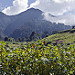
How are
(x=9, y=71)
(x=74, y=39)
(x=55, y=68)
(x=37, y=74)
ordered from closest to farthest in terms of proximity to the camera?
(x=9, y=71)
(x=37, y=74)
(x=55, y=68)
(x=74, y=39)

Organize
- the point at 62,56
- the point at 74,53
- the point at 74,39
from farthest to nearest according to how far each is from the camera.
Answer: the point at 74,39 < the point at 74,53 < the point at 62,56

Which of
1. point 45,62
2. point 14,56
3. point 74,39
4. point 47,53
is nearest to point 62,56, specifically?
point 47,53

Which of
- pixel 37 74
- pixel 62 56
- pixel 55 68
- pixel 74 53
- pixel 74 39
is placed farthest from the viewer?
pixel 74 39

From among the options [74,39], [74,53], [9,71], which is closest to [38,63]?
[9,71]

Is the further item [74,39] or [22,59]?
[74,39]

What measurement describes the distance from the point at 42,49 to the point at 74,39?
136m

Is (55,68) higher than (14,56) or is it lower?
lower

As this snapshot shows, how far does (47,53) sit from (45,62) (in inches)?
25.6

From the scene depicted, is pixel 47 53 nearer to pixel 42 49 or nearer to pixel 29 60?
pixel 42 49

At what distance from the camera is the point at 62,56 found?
6199 mm

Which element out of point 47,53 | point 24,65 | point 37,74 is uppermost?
point 47,53

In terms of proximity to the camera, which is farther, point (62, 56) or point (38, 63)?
point (62, 56)

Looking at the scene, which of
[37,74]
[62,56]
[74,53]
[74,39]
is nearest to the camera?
[37,74]

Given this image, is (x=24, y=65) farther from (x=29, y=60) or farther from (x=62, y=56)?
(x=62, y=56)
